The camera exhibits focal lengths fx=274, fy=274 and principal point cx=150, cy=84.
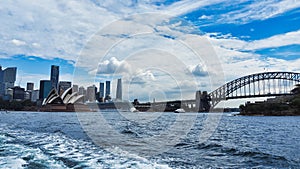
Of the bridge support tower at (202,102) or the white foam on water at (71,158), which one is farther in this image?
the bridge support tower at (202,102)

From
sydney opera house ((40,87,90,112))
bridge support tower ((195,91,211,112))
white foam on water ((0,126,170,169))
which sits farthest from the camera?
sydney opera house ((40,87,90,112))

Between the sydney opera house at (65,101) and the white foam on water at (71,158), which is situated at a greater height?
the sydney opera house at (65,101)

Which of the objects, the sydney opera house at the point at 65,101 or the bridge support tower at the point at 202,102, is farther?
the sydney opera house at the point at 65,101

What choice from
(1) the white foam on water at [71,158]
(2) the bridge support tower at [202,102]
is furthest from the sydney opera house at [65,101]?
(1) the white foam on water at [71,158]

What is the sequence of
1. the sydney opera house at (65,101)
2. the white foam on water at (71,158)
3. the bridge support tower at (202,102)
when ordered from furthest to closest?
the sydney opera house at (65,101), the bridge support tower at (202,102), the white foam on water at (71,158)

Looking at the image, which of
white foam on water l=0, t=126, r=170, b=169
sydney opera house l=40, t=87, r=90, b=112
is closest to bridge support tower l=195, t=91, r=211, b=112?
sydney opera house l=40, t=87, r=90, b=112

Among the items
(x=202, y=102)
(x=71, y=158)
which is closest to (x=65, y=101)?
(x=202, y=102)

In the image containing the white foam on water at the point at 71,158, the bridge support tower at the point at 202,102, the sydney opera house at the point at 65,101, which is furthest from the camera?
the sydney opera house at the point at 65,101

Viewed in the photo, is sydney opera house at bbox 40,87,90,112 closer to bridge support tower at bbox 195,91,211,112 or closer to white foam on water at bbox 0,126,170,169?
bridge support tower at bbox 195,91,211,112

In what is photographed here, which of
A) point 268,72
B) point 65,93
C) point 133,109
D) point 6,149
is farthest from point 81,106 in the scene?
point 6,149

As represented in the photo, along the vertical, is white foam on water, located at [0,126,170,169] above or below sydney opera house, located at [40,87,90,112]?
below

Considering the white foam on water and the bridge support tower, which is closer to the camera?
the white foam on water

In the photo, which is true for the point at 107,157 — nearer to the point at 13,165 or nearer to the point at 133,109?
the point at 13,165

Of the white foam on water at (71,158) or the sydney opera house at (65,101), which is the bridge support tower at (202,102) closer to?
the sydney opera house at (65,101)
